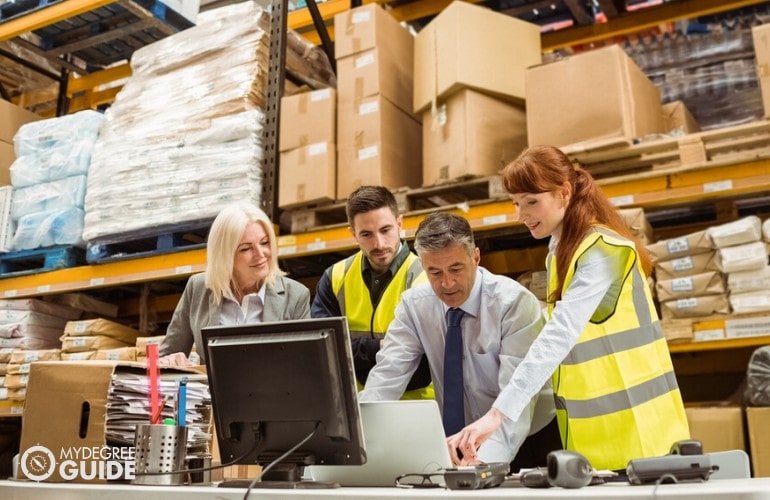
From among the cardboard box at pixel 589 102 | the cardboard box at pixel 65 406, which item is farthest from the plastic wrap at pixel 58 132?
the cardboard box at pixel 65 406

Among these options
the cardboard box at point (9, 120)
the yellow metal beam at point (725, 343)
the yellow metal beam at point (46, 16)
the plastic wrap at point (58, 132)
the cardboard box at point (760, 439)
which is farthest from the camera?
the cardboard box at point (9, 120)

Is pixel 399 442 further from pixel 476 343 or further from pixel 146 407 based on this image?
pixel 476 343

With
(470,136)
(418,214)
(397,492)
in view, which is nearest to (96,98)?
(418,214)

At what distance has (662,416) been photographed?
2072 mm

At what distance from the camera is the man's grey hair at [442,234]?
2197mm

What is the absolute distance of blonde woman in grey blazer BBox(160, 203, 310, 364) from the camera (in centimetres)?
273

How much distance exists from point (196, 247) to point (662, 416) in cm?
294

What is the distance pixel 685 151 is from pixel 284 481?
8.59ft

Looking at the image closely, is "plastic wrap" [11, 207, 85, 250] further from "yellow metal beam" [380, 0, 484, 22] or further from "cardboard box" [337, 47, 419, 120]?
"yellow metal beam" [380, 0, 484, 22]

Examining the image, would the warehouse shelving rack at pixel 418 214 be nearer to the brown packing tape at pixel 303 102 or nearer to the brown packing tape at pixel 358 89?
the brown packing tape at pixel 303 102

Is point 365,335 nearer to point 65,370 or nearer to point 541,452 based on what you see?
point 541,452

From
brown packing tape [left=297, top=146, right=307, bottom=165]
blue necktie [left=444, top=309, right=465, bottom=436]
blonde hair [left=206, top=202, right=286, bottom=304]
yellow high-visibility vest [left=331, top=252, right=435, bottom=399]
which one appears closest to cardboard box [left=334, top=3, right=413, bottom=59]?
brown packing tape [left=297, top=146, right=307, bottom=165]

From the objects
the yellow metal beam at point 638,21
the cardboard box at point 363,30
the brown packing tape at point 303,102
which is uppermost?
the yellow metal beam at point 638,21

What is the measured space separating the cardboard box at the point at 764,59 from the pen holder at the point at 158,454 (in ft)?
9.32
